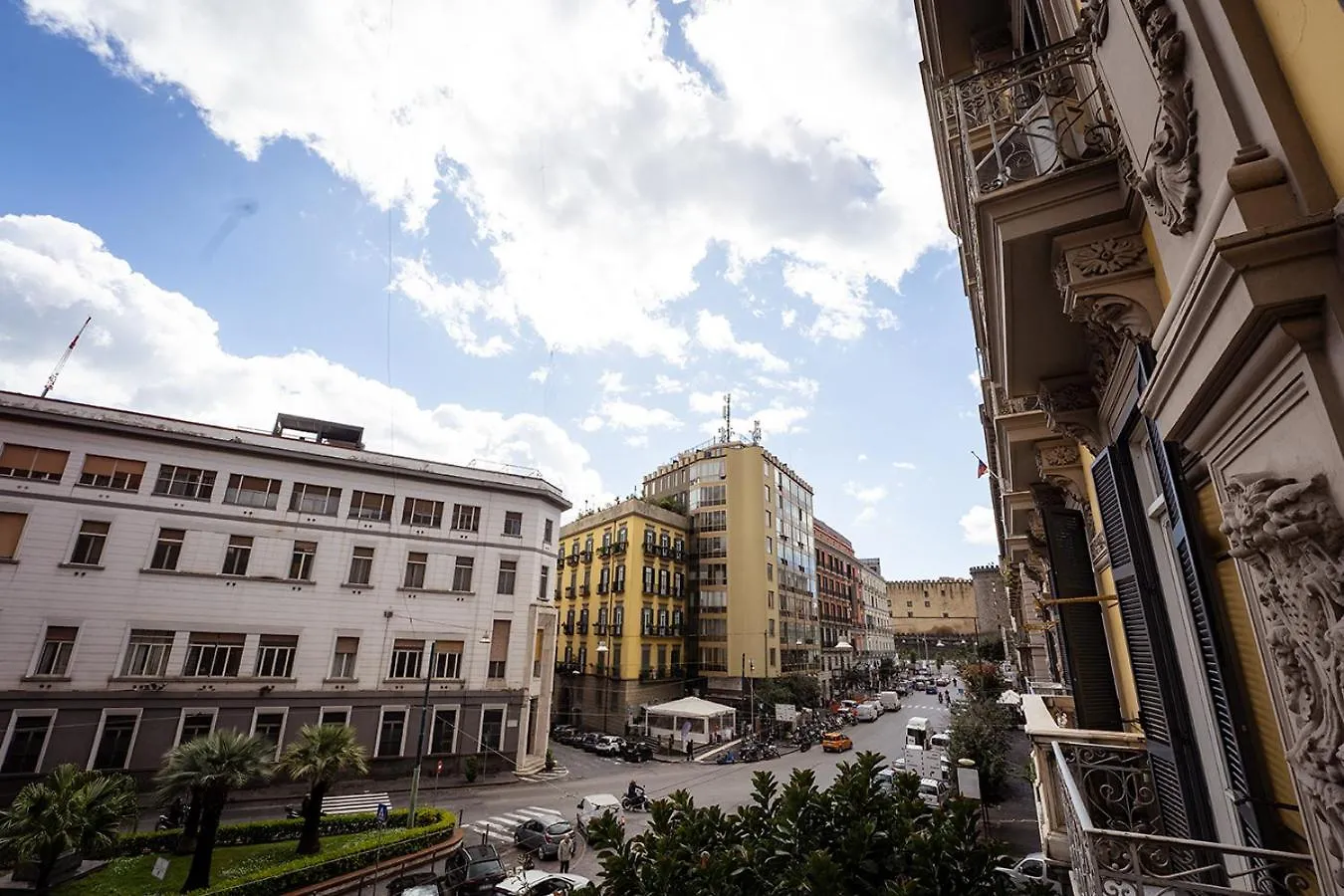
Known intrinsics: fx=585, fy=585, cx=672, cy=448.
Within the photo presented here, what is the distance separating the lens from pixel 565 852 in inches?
669

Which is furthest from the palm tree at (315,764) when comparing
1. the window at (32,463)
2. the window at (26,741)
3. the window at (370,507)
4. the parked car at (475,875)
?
the window at (32,463)

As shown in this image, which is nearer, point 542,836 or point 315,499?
point 542,836

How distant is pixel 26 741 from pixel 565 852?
62.8ft

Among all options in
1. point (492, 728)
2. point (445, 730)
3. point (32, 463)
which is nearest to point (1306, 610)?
point (445, 730)

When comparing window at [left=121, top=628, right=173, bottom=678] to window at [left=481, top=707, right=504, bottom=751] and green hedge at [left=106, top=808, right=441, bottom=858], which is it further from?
window at [left=481, top=707, right=504, bottom=751]

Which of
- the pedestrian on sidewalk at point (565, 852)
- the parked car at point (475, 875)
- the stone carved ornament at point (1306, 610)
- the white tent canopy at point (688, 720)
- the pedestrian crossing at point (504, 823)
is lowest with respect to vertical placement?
the pedestrian crossing at point (504, 823)

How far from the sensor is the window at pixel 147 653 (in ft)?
70.8

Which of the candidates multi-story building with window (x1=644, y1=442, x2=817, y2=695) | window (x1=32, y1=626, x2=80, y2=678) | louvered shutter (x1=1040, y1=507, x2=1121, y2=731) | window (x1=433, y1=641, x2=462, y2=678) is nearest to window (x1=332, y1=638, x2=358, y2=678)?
window (x1=433, y1=641, x2=462, y2=678)

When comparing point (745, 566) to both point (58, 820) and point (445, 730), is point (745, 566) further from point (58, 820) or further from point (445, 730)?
point (58, 820)

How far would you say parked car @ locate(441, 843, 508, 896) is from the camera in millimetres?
14234

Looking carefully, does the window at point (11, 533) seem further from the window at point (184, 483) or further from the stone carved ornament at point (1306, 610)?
the stone carved ornament at point (1306, 610)

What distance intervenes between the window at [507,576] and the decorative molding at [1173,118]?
94.6ft

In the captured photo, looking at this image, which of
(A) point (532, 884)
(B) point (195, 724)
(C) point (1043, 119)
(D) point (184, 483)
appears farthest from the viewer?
(D) point (184, 483)

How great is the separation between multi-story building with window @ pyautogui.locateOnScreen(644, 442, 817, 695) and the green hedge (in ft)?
90.4
